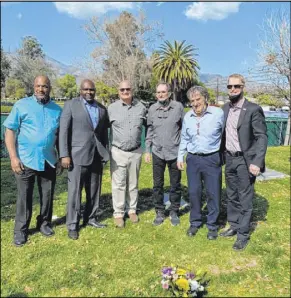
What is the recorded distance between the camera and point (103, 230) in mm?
4762

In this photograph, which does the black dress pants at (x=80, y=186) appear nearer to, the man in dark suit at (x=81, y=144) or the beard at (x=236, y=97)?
the man in dark suit at (x=81, y=144)

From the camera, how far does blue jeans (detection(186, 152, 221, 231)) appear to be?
14.3ft

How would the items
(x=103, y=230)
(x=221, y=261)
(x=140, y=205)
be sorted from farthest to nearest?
(x=140, y=205) < (x=103, y=230) < (x=221, y=261)

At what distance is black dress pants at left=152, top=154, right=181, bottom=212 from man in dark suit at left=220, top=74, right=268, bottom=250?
0.77 meters

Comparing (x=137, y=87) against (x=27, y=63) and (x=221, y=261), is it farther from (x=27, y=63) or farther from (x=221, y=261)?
(x=221, y=261)

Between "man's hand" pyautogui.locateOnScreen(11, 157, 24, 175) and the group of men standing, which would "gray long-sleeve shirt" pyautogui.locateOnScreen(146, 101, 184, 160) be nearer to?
the group of men standing

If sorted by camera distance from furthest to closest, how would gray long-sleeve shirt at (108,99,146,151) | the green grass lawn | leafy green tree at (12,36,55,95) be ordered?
leafy green tree at (12,36,55,95)
gray long-sleeve shirt at (108,99,146,151)
the green grass lawn

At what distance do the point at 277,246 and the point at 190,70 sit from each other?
4521cm

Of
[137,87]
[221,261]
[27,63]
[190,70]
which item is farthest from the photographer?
[27,63]

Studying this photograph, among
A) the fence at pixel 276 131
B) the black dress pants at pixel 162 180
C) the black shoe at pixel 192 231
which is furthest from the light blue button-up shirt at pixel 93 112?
the fence at pixel 276 131

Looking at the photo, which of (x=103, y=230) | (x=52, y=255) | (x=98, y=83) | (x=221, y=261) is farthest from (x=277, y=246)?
(x=98, y=83)

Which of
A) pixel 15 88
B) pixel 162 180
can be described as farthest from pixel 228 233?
pixel 15 88

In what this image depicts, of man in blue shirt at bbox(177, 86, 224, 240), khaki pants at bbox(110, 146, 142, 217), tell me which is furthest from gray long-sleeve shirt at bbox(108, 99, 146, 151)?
man in blue shirt at bbox(177, 86, 224, 240)

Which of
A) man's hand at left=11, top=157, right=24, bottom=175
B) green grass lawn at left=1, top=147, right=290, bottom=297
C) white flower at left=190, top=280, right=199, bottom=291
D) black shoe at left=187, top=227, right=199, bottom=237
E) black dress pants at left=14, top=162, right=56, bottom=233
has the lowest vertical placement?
green grass lawn at left=1, top=147, right=290, bottom=297
